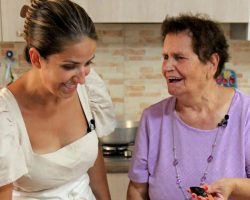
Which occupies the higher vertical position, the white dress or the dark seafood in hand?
the white dress

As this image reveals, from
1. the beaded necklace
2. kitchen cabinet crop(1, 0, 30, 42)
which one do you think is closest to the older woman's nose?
the beaded necklace

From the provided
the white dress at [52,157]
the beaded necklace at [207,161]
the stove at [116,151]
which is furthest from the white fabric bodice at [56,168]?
the stove at [116,151]

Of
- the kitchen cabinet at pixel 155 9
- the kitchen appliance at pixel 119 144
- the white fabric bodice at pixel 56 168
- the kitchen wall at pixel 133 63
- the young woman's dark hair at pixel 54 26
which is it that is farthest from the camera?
the kitchen wall at pixel 133 63

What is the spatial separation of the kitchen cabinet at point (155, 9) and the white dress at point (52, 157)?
57 centimetres

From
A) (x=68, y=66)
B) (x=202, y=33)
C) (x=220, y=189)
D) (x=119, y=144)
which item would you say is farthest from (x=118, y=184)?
(x=68, y=66)

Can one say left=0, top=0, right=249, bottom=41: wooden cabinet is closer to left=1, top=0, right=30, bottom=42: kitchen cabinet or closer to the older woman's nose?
left=1, top=0, right=30, bottom=42: kitchen cabinet

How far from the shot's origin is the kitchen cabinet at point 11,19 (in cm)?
188

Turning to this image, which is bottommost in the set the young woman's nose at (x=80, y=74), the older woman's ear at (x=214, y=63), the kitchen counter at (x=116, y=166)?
the kitchen counter at (x=116, y=166)

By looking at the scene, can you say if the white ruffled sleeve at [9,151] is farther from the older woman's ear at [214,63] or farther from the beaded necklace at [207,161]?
the older woman's ear at [214,63]

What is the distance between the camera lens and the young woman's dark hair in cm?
102

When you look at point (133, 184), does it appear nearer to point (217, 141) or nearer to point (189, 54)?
point (217, 141)

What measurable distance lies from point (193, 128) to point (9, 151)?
25.1 inches

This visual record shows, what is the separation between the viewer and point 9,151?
1.06m

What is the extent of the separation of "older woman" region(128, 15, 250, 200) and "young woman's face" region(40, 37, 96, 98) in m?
0.38
